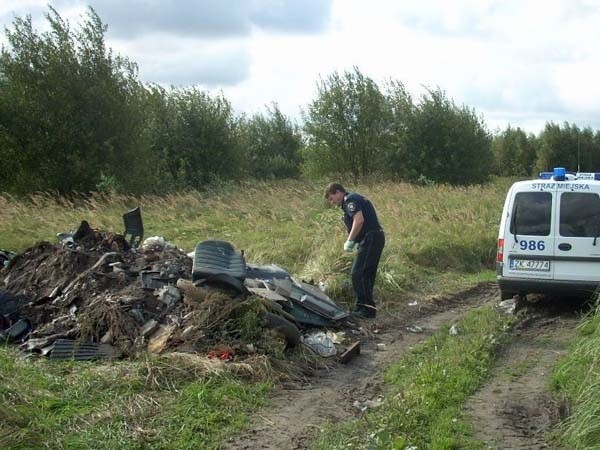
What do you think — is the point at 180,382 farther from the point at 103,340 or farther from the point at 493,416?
the point at 493,416

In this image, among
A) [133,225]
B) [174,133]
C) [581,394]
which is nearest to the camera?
[581,394]

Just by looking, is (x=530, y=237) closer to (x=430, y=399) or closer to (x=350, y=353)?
(x=350, y=353)

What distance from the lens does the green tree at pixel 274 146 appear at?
42.8 m

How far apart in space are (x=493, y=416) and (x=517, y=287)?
4.50m

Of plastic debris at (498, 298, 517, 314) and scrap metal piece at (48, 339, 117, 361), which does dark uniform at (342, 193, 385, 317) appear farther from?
scrap metal piece at (48, 339, 117, 361)

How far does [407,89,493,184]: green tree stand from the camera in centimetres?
3659

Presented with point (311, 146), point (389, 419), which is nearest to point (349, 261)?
point (389, 419)

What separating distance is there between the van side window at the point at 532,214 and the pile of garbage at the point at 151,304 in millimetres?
2970

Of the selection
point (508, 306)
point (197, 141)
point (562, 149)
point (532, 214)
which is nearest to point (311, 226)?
point (508, 306)

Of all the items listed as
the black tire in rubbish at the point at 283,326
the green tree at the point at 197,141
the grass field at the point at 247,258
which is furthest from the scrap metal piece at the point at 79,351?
the green tree at the point at 197,141

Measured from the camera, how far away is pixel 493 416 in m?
5.63

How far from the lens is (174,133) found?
30203 mm

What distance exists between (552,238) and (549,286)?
678mm

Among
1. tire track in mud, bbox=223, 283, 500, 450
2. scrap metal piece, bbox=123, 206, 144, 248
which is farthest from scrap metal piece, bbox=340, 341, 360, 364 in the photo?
scrap metal piece, bbox=123, 206, 144, 248
